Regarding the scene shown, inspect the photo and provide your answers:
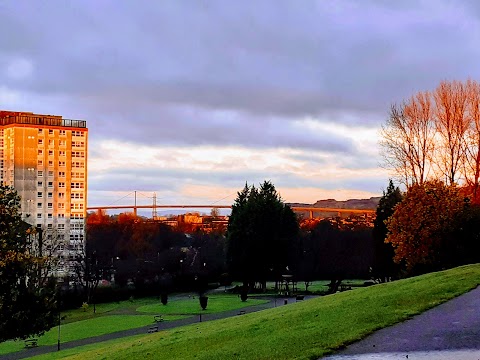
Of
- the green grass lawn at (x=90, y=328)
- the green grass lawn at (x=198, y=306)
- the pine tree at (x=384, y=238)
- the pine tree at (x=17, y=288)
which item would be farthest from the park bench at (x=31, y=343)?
the pine tree at (x=384, y=238)

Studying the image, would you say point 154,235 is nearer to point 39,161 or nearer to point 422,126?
point 39,161

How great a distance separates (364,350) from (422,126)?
2964 cm

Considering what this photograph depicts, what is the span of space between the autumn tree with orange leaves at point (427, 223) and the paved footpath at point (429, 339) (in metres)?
18.7

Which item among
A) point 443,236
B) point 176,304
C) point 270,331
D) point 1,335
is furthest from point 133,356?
point 176,304

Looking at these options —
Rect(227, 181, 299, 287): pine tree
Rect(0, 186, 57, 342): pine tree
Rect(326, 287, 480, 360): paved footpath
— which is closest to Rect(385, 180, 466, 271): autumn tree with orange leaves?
Rect(326, 287, 480, 360): paved footpath

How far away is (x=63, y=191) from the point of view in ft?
312

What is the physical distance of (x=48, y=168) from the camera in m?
94.1

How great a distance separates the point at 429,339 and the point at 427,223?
75.5ft

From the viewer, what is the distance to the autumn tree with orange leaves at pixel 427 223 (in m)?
33.2

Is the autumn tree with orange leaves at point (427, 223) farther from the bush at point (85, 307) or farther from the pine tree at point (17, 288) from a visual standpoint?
the bush at point (85, 307)

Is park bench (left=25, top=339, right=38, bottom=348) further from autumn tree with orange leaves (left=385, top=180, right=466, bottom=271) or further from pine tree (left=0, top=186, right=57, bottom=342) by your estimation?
autumn tree with orange leaves (left=385, top=180, right=466, bottom=271)

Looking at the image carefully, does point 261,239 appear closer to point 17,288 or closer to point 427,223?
point 427,223

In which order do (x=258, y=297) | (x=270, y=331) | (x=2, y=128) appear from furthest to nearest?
(x=2, y=128) → (x=258, y=297) → (x=270, y=331)

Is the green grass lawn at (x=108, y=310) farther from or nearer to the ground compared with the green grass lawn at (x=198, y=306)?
nearer to the ground
